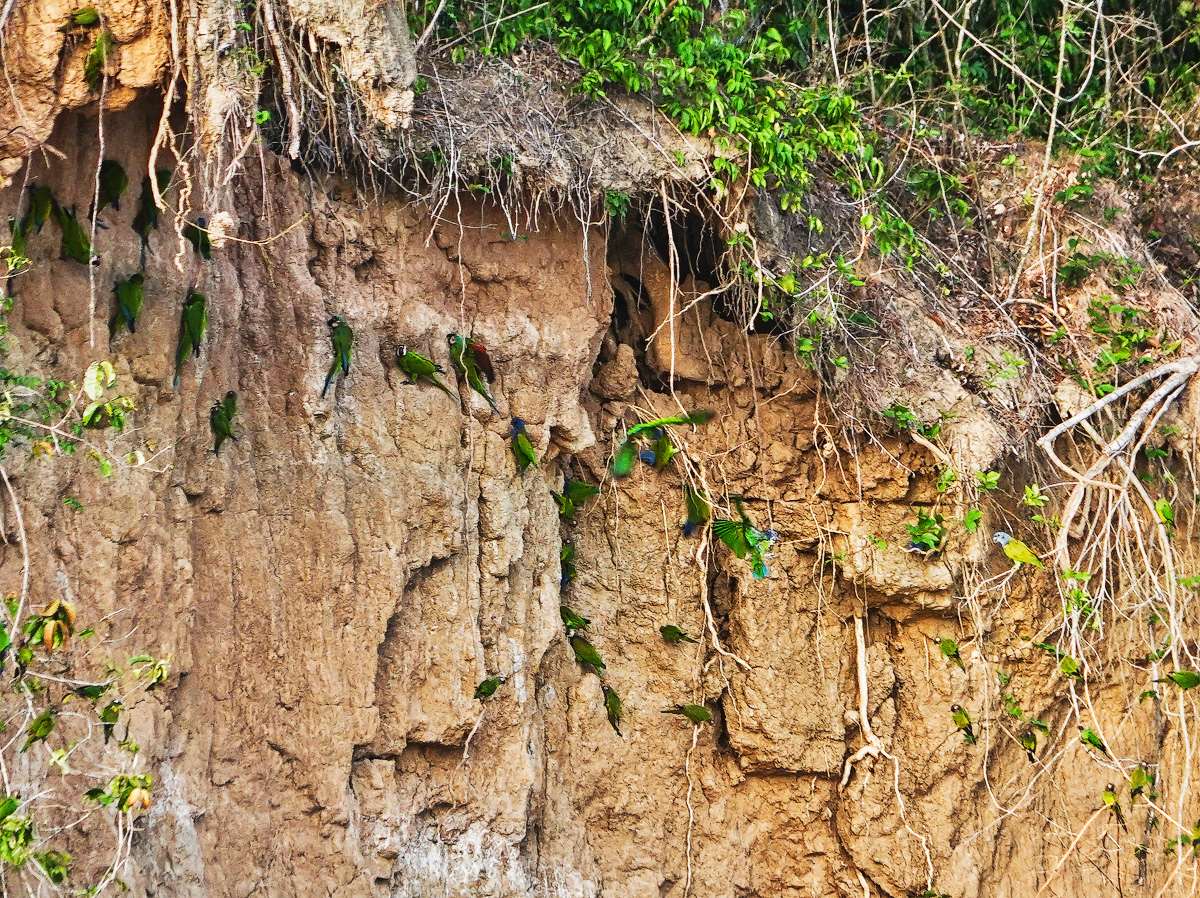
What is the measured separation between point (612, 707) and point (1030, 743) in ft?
5.44

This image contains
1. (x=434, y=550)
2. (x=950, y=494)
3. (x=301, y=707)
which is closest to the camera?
(x=301, y=707)

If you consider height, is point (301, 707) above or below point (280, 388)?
below

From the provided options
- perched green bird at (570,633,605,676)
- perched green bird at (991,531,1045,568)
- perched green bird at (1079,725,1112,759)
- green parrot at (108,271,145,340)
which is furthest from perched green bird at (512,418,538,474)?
→ perched green bird at (1079,725,1112,759)

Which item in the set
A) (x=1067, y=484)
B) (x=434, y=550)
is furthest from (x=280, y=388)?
(x=1067, y=484)

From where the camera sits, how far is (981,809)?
13.8ft

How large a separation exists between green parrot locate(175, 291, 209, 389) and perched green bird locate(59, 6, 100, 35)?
0.86m

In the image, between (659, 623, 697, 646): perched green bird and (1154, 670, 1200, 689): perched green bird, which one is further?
(659, 623, 697, 646): perched green bird

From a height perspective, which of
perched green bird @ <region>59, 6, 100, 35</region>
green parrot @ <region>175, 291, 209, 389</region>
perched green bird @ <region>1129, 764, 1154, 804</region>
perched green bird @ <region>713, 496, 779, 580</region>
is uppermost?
perched green bird @ <region>59, 6, 100, 35</region>

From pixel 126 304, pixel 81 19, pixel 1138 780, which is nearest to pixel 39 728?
pixel 126 304

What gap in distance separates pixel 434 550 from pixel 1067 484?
8.15ft

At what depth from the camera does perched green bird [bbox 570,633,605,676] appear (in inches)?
165

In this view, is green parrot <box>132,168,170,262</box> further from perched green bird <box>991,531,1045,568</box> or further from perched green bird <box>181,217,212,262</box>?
perched green bird <box>991,531,1045,568</box>

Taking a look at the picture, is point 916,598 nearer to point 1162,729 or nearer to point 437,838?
point 1162,729

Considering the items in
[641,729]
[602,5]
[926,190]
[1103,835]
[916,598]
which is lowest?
[1103,835]
